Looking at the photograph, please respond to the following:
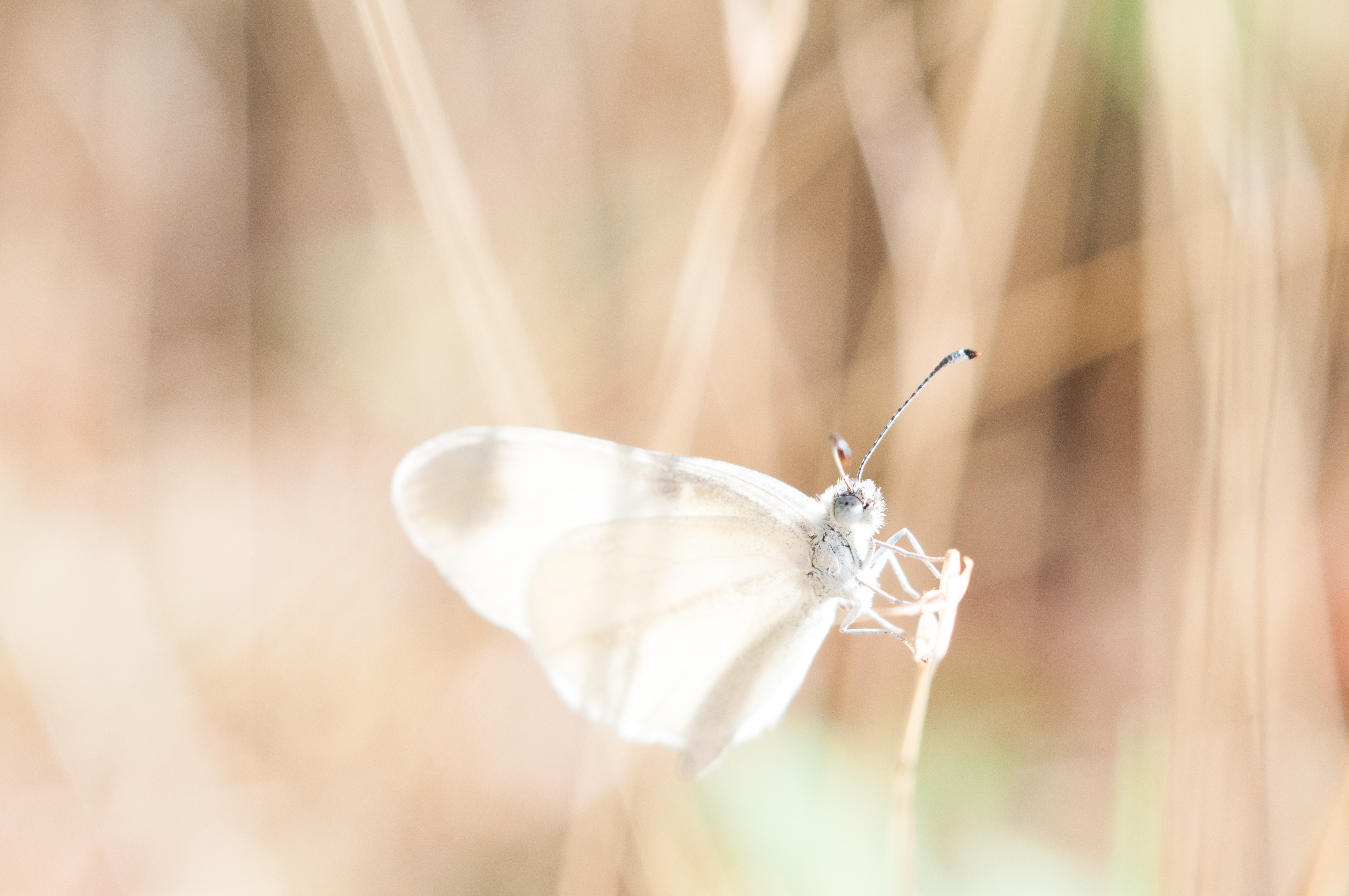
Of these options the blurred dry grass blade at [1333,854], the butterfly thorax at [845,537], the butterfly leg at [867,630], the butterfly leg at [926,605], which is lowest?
the blurred dry grass blade at [1333,854]

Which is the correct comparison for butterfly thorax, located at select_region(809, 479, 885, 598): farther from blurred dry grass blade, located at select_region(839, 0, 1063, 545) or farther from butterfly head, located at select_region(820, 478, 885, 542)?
blurred dry grass blade, located at select_region(839, 0, 1063, 545)

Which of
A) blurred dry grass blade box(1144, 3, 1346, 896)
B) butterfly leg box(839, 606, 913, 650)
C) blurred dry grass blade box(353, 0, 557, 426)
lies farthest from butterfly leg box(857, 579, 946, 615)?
blurred dry grass blade box(353, 0, 557, 426)

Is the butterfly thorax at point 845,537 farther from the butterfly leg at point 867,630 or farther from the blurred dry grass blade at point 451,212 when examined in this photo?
the blurred dry grass blade at point 451,212

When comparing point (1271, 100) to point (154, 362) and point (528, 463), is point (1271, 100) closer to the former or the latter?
point (528, 463)

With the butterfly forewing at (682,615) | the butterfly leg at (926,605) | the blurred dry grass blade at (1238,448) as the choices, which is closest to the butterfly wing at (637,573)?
the butterfly forewing at (682,615)

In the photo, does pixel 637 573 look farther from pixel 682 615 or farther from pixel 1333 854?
pixel 1333 854

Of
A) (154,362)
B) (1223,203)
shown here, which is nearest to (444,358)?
(154,362)

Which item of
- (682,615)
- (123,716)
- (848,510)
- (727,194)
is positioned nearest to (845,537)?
(848,510)

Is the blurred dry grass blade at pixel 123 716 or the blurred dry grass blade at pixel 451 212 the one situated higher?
the blurred dry grass blade at pixel 451 212
